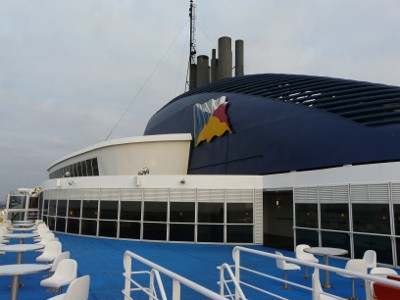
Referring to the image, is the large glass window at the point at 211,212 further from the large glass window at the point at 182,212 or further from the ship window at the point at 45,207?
the ship window at the point at 45,207

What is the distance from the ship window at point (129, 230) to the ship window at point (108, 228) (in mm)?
374

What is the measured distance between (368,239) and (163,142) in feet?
55.3

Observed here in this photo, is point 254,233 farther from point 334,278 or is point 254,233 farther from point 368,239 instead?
point 334,278

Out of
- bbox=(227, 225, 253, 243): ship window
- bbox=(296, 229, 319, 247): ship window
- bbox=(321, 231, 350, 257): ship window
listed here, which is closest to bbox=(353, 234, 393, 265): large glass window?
bbox=(321, 231, 350, 257): ship window

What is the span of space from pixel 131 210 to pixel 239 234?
5.36 metres

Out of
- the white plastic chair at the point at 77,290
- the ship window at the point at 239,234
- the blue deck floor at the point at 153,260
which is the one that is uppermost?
the white plastic chair at the point at 77,290

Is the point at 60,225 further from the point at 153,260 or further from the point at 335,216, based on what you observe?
the point at 335,216

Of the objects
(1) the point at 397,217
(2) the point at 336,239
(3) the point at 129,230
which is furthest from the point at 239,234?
(1) the point at 397,217

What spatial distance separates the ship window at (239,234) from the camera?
1686cm

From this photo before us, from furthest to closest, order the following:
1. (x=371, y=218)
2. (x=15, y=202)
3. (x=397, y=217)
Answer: (x=15, y=202), (x=371, y=218), (x=397, y=217)

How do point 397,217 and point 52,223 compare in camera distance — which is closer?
point 397,217

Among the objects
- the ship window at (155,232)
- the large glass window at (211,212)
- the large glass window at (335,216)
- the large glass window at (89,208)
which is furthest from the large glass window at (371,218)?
the large glass window at (89,208)

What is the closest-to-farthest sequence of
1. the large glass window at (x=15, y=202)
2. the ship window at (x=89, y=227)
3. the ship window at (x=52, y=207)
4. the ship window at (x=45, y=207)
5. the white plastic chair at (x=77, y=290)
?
1. the white plastic chair at (x=77, y=290)
2. the ship window at (x=89, y=227)
3. the ship window at (x=52, y=207)
4. the ship window at (x=45, y=207)
5. the large glass window at (x=15, y=202)

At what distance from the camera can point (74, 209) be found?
64.2ft
